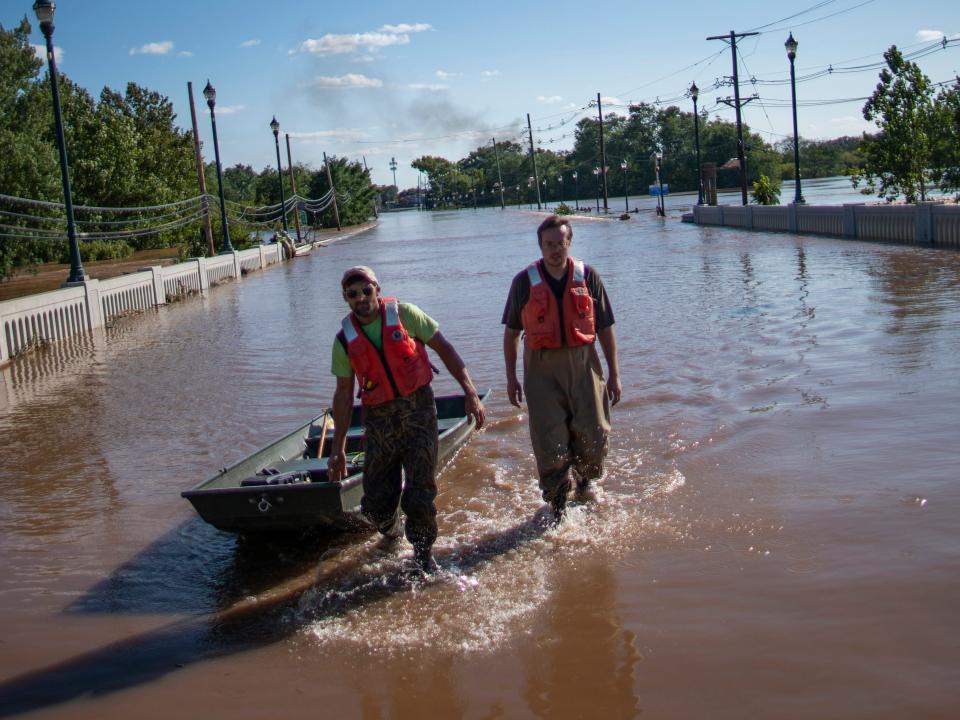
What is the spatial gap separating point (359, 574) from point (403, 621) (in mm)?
759

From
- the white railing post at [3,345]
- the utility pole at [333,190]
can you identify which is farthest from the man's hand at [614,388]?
the utility pole at [333,190]

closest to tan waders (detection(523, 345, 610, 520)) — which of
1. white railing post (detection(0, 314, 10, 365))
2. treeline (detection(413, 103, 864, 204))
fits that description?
white railing post (detection(0, 314, 10, 365))

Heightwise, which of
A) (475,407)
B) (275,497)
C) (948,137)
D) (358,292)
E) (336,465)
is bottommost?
(275,497)

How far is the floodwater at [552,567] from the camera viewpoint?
438 cm

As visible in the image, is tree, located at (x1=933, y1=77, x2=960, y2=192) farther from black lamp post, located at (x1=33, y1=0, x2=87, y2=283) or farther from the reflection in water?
the reflection in water

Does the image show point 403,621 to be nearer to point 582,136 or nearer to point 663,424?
point 663,424

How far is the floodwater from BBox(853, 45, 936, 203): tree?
19.8 m

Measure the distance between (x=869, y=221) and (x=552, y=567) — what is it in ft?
81.6

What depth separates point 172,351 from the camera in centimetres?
1669

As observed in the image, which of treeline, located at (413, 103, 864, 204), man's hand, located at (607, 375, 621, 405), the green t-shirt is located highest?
treeline, located at (413, 103, 864, 204)

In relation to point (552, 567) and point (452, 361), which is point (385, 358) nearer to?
point (452, 361)

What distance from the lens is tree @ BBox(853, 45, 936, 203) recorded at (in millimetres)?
29812

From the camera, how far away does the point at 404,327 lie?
545cm

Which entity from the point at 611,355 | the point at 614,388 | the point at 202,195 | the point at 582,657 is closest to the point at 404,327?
the point at 611,355
